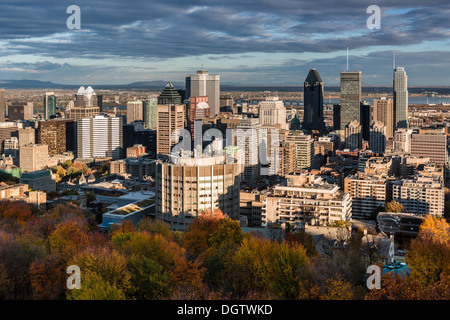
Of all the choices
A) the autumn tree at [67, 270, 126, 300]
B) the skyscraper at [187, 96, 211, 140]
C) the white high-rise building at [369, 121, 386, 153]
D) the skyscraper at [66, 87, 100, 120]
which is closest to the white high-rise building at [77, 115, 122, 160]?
the skyscraper at [66, 87, 100, 120]

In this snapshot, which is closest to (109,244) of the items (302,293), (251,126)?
(302,293)

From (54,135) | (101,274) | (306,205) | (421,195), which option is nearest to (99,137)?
(54,135)

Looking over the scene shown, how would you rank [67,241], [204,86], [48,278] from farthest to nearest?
[204,86] → [67,241] → [48,278]

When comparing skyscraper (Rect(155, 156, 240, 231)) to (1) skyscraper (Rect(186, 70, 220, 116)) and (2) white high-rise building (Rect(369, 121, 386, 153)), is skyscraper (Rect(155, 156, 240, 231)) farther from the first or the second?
(1) skyscraper (Rect(186, 70, 220, 116))

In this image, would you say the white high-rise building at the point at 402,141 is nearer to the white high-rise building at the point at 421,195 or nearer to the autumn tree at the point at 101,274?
the white high-rise building at the point at 421,195

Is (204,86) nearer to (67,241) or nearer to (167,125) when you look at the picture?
(167,125)

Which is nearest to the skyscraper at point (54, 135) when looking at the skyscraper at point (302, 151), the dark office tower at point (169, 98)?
the dark office tower at point (169, 98)
